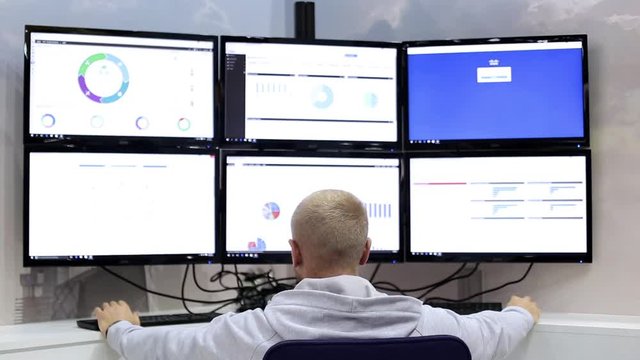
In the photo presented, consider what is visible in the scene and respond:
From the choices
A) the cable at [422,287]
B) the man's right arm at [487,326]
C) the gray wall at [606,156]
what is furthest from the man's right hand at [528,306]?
the cable at [422,287]

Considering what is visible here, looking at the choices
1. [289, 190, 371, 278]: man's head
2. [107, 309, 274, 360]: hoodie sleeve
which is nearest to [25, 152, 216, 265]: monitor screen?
[107, 309, 274, 360]: hoodie sleeve

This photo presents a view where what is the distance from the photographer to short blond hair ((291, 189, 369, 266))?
1.54 meters

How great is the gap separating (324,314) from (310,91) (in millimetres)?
1090

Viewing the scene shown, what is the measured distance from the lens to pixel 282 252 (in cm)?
235

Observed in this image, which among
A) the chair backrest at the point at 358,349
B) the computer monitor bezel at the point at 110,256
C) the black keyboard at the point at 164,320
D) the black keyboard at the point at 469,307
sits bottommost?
the black keyboard at the point at 164,320

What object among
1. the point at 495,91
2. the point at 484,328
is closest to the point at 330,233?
the point at 484,328

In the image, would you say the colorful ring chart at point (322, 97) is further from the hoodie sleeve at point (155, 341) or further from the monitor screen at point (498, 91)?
the hoodie sleeve at point (155, 341)

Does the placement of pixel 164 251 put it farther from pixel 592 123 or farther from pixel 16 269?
pixel 592 123

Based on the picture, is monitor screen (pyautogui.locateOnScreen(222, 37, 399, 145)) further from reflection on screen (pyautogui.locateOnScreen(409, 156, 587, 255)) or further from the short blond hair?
the short blond hair

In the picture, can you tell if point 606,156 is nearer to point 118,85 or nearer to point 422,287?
point 422,287

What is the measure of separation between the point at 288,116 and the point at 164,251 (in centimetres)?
55

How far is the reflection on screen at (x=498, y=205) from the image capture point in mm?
2293

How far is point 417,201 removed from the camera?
2375 mm

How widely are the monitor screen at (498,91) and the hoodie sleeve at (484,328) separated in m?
0.59
